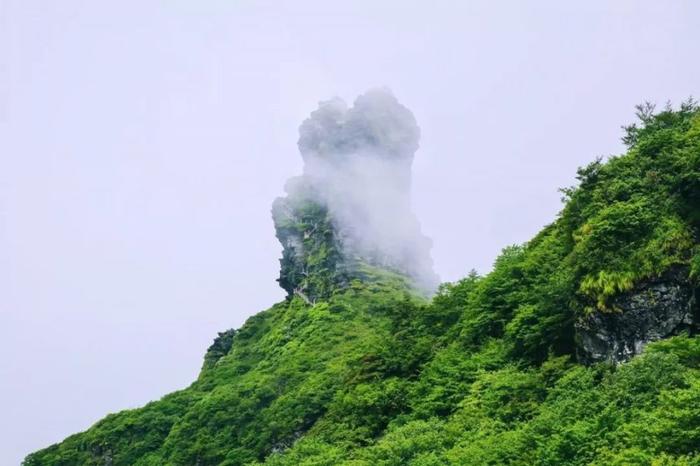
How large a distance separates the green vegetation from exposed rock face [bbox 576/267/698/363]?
1.28ft

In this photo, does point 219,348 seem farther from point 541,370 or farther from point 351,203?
point 541,370

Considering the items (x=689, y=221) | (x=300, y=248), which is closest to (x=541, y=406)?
(x=689, y=221)

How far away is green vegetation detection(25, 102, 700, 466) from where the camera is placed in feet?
55.2

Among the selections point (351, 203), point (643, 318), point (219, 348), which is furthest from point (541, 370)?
point (351, 203)

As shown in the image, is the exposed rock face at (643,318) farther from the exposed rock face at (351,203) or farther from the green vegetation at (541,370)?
the exposed rock face at (351,203)

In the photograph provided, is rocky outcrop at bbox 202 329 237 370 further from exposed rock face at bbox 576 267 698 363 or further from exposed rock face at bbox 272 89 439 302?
exposed rock face at bbox 576 267 698 363

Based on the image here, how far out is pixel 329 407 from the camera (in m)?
39.9

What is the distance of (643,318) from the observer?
22703mm

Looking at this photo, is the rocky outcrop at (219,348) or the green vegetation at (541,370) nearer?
the green vegetation at (541,370)

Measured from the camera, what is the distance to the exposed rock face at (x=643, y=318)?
22.3m

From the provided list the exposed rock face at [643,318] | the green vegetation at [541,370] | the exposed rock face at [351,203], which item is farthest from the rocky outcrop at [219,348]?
the exposed rock face at [643,318]

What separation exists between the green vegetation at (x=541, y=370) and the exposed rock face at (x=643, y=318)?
0.39 m

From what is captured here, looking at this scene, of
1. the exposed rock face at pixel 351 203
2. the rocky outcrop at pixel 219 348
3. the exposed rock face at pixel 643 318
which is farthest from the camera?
the exposed rock face at pixel 351 203

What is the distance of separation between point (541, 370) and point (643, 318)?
4288mm
